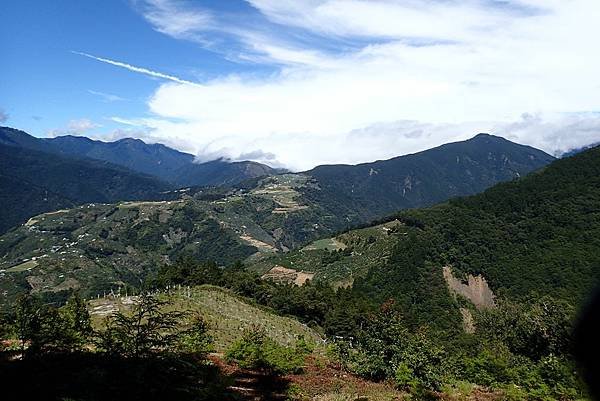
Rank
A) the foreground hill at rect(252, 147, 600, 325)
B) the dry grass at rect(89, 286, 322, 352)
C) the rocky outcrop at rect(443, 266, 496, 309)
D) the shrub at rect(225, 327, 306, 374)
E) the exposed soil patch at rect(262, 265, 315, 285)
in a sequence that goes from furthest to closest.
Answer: the exposed soil patch at rect(262, 265, 315, 285), the rocky outcrop at rect(443, 266, 496, 309), the foreground hill at rect(252, 147, 600, 325), the dry grass at rect(89, 286, 322, 352), the shrub at rect(225, 327, 306, 374)

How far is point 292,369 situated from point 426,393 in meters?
4.32

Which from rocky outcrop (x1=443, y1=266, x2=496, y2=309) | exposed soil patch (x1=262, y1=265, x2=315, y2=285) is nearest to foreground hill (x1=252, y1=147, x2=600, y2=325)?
rocky outcrop (x1=443, y1=266, x2=496, y2=309)

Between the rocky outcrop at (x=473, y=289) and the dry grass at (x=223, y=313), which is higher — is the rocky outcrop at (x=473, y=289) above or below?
below

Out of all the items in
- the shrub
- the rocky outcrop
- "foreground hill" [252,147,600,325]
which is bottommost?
the rocky outcrop

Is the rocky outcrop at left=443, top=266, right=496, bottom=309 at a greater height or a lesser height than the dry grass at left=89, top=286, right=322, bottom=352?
lesser

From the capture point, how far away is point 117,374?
8984 millimetres

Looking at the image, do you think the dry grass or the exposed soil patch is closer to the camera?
the dry grass

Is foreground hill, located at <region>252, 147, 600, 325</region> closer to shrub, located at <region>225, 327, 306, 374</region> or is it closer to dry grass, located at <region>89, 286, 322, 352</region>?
dry grass, located at <region>89, 286, 322, 352</region>

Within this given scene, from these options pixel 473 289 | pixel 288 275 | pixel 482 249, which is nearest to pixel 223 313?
Answer: pixel 473 289

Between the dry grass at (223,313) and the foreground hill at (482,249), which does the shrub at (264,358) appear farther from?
the foreground hill at (482,249)

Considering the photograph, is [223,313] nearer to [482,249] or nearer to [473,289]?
[473,289]

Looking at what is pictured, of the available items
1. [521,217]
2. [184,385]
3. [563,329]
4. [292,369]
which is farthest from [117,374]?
[521,217]

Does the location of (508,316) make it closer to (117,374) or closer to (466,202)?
(117,374)

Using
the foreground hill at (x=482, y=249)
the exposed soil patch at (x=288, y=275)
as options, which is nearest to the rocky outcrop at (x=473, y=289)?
the foreground hill at (x=482, y=249)
